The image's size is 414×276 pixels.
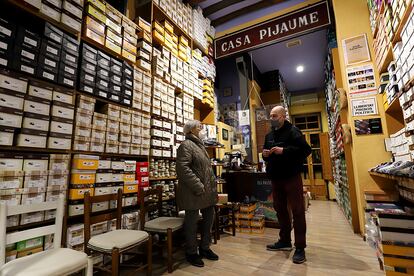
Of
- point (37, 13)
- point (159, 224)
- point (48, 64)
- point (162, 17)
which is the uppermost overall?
point (162, 17)

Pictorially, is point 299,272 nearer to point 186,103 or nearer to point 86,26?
point 186,103

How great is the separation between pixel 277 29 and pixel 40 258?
13.9 ft

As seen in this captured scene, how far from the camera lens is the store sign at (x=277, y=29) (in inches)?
139

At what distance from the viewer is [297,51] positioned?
238 inches

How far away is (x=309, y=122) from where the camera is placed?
28.8ft

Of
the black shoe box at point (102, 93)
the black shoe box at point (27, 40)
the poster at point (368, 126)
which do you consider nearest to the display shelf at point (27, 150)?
the black shoe box at point (102, 93)

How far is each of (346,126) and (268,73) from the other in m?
4.34

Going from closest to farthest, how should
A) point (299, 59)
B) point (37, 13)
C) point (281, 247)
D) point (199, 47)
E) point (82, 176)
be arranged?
point (37, 13)
point (82, 176)
point (281, 247)
point (199, 47)
point (299, 59)

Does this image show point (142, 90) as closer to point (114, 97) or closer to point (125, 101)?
point (125, 101)

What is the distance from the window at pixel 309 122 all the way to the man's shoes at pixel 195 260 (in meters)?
7.60

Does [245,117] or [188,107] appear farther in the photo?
[245,117]

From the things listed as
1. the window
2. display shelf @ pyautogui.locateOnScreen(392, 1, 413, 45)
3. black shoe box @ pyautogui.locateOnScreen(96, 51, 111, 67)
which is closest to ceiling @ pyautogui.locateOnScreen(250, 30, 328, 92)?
the window

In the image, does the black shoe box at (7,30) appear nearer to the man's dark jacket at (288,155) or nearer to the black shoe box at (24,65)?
the black shoe box at (24,65)

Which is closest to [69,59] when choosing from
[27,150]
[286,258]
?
[27,150]
